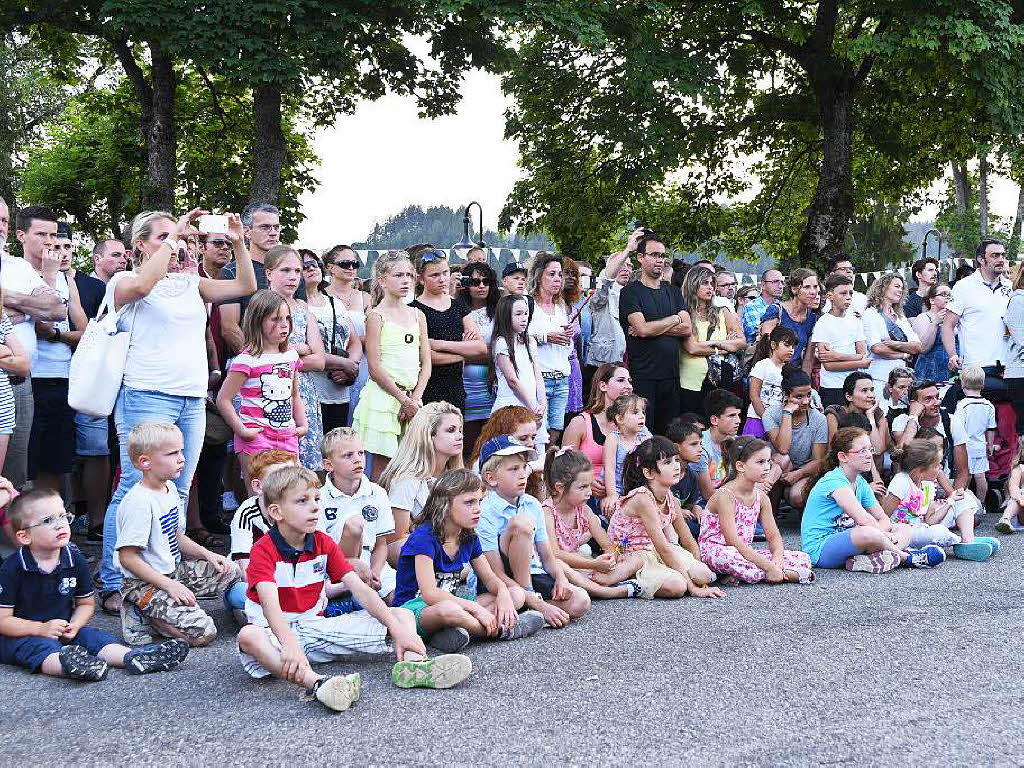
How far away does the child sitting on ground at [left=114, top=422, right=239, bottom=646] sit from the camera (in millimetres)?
5523

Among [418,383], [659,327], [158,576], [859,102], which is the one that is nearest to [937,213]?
[859,102]

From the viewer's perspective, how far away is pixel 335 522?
19.5 ft

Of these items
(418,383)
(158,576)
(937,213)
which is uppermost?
(937,213)

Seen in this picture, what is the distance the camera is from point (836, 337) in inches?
389

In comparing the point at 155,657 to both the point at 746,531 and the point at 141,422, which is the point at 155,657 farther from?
the point at 746,531

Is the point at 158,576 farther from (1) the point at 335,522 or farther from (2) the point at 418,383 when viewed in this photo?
(2) the point at 418,383

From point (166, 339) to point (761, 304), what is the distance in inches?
252

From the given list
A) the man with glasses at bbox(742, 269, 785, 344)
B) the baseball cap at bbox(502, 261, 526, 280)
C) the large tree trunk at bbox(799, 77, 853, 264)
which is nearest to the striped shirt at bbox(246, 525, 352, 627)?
the baseball cap at bbox(502, 261, 526, 280)

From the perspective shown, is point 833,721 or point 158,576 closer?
point 833,721

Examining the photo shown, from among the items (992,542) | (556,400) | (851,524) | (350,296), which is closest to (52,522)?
(350,296)

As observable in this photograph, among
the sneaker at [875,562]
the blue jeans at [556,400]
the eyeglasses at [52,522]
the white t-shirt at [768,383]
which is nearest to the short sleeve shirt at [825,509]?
the sneaker at [875,562]

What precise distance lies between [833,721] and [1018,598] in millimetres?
2847

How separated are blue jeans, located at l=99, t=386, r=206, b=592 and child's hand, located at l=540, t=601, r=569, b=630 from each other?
1877 millimetres

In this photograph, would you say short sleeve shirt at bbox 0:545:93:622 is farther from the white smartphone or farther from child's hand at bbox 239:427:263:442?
the white smartphone
